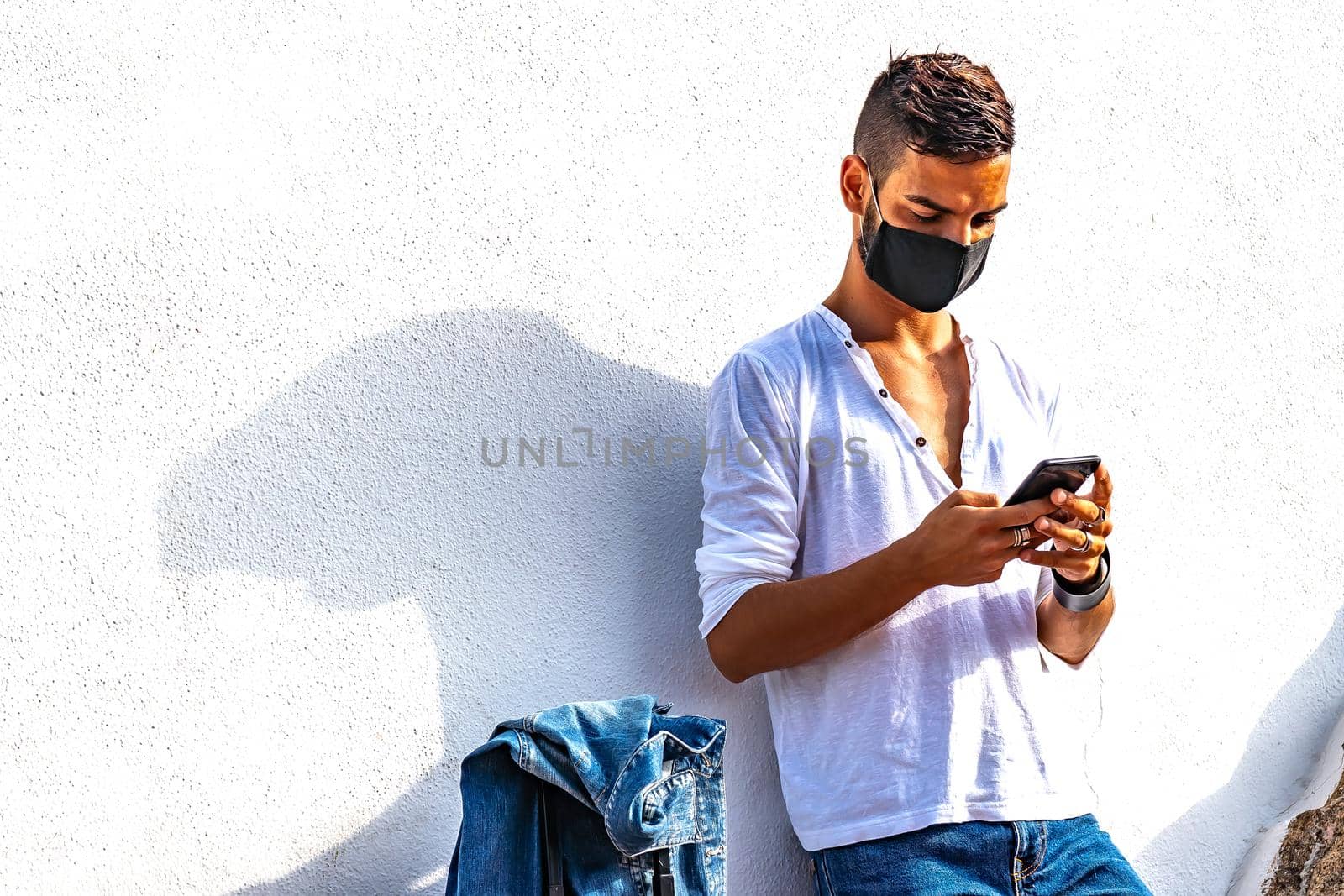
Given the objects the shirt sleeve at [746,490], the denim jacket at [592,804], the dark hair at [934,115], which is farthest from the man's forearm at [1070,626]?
the dark hair at [934,115]

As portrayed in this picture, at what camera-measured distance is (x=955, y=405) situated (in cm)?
190

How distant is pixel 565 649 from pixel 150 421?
27.3 inches

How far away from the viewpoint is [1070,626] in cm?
181

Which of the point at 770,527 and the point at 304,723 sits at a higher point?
the point at 770,527

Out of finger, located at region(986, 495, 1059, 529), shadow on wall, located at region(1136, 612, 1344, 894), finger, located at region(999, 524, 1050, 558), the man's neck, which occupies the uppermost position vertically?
the man's neck

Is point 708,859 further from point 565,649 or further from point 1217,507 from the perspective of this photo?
point 1217,507

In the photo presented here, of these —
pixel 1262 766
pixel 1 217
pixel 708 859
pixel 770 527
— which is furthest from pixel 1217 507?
pixel 1 217

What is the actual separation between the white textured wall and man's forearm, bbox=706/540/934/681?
11.2 inches

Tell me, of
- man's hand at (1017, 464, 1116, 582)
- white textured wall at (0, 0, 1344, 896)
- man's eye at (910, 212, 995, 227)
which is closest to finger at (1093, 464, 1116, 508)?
man's hand at (1017, 464, 1116, 582)

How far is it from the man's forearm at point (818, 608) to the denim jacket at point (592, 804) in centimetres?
15

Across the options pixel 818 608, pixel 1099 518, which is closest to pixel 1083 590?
pixel 1099 518

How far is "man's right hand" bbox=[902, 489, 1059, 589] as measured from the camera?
1.59 m

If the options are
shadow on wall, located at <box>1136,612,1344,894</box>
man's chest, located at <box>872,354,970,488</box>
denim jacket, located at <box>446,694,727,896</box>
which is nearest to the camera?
denim jacket, located at <box>446,694,727,896</box>

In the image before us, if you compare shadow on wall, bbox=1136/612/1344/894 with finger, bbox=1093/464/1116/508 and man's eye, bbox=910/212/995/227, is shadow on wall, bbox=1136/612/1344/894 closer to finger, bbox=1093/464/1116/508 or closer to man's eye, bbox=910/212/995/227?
finger, bbox=1093/464/1116/508
